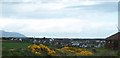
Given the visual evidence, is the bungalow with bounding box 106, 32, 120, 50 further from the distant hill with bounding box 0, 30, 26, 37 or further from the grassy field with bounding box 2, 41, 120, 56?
the distant hill with bounding box 0, 30, 26, 37

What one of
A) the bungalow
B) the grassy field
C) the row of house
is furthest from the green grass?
the bungalow

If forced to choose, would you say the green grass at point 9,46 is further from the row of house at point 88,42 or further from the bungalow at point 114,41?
the bungalow at point 114,41

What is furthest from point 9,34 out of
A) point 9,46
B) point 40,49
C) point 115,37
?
point 115,37

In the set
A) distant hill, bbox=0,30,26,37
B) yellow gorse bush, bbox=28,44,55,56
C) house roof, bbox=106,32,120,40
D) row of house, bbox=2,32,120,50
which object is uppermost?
distant hill, bbox=0,30,26,37

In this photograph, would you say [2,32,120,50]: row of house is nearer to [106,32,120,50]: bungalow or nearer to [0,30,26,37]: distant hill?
[106,32,120,50]: bungalow

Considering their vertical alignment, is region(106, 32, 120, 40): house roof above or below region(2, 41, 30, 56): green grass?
above

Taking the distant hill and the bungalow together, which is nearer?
the distant hill

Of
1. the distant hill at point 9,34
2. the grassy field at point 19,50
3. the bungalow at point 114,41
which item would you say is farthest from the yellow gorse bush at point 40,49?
the bungalow at point 114,41

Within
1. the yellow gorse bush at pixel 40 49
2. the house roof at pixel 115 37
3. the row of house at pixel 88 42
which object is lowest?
the yellow gorse bush at pixel 40 49

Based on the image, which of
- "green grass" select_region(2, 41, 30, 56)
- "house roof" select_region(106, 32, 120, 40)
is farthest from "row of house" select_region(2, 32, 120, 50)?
"green grass" select_region(2, 41, 30, 56)
